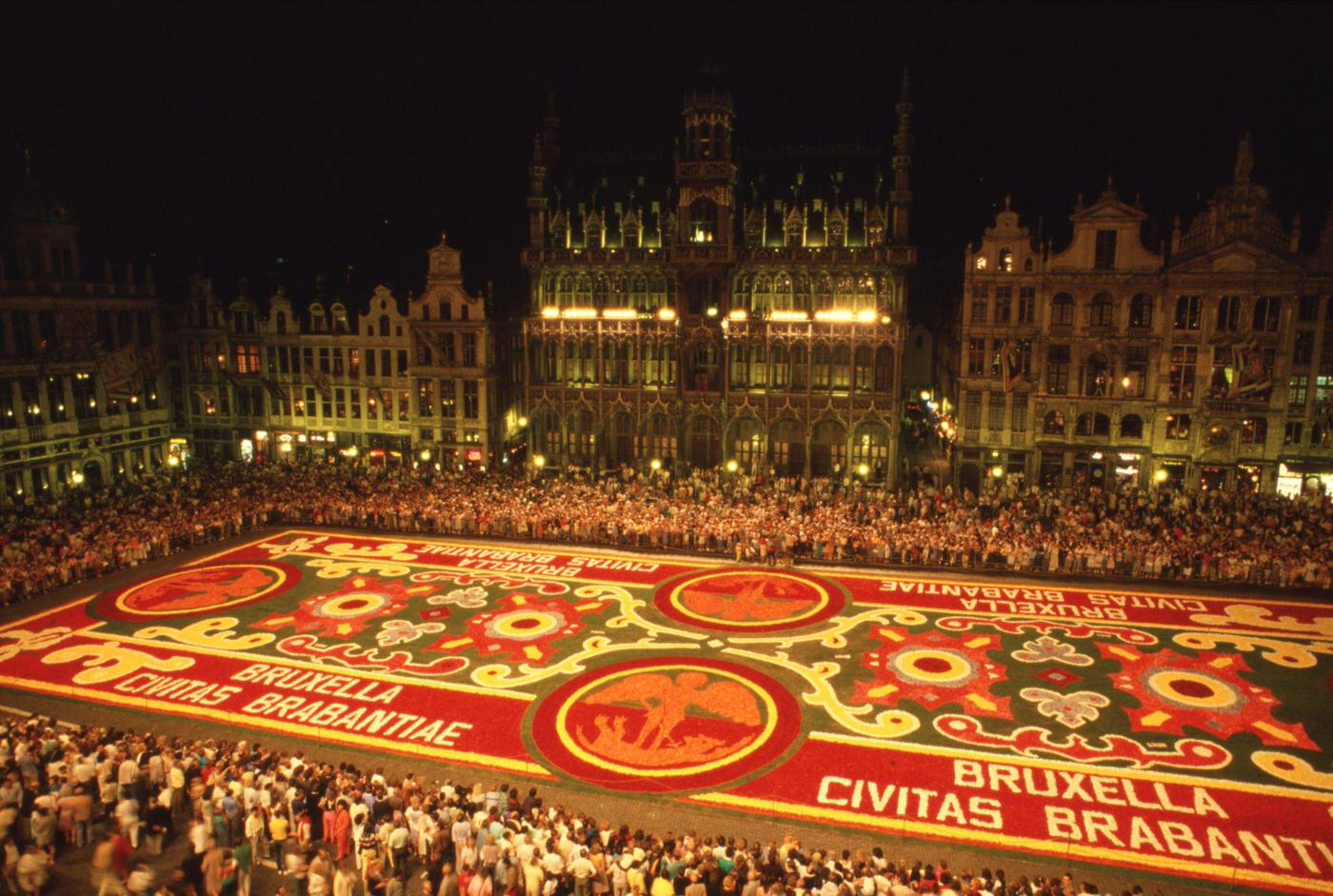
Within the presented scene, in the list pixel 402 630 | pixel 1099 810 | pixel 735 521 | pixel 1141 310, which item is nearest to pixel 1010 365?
pixel 1141 310

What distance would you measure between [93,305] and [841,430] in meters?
52.5

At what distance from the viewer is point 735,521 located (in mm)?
43031

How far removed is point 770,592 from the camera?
119 feet

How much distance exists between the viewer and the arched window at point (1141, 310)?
51719 mm

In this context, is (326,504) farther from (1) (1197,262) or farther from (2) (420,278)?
(1) (1197,262)

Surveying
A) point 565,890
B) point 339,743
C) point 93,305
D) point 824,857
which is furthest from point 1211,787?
point 93,305

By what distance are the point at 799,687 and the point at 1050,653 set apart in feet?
30.7

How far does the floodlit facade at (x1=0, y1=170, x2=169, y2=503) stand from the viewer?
52.1 meters

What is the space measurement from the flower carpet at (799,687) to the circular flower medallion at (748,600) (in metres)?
0.17

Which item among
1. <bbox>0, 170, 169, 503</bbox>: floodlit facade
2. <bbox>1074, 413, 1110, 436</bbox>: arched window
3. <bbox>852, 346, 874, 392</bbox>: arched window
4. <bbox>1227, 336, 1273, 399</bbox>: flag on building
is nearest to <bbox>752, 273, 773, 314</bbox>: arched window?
<bbox>852, 346, 874, 392</bbox>: arched window

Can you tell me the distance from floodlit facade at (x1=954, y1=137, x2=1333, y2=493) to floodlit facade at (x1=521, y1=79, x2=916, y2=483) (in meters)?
6.51

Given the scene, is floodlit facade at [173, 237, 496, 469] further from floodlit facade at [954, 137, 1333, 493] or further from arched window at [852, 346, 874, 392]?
floodlit facade at [954, 137, 1333, 493]

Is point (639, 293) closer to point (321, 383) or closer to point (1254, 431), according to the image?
point (321, 383)

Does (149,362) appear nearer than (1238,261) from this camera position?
No
